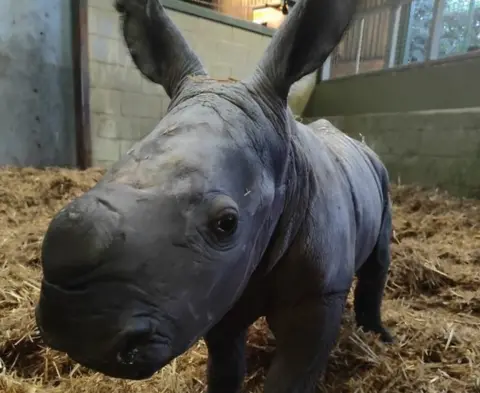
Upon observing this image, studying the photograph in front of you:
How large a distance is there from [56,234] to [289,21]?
754 mm

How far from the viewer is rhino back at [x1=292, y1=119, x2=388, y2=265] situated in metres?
1.60

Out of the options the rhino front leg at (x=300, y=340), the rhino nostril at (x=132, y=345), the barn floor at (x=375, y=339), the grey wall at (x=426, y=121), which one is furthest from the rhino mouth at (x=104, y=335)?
the grey wall at (x=426, y=121)

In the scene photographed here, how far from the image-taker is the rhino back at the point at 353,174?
1.60 meters

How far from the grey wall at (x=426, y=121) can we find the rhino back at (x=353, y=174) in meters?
3.06

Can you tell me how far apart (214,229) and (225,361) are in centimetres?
88

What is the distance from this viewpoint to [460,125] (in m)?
5.55

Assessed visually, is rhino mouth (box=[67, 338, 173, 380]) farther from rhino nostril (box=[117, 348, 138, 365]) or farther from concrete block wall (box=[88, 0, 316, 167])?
concrete block wall (box=[88, 0, 316, 167])

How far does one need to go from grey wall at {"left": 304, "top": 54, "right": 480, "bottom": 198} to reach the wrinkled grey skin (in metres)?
3.88

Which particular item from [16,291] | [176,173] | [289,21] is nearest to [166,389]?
[16,291]

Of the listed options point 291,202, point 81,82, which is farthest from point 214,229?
point 81,82

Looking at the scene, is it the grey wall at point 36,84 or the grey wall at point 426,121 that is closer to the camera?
the grey wall at point 426,121

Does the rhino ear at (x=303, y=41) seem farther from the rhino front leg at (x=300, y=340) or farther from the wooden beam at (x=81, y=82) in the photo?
the wooden beam at (x=81, y=82)

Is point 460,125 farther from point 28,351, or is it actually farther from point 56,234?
point 56,234

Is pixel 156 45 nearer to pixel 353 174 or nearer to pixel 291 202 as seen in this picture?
pixel 291 202
